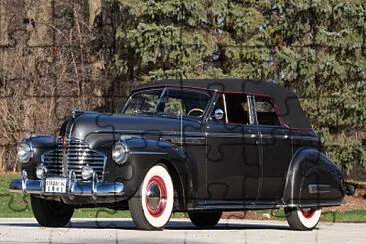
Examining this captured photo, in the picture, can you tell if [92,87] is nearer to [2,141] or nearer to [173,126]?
[2,141]

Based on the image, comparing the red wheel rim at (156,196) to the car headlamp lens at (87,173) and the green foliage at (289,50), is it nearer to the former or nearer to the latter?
the car headlamp lens at (87,173)

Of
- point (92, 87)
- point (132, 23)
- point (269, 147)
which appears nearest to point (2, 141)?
point (92, 87)

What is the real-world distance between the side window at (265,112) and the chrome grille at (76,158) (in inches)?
116

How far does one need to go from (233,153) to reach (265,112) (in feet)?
4.13

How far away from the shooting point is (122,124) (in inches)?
403

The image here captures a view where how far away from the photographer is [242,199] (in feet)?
36.8

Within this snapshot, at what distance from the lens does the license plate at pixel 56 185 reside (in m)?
9.77

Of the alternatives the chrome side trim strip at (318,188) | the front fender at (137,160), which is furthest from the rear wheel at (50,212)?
the chrome side trim strip at (318,188)

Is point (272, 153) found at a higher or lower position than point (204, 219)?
higher

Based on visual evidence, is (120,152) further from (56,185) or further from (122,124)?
(56,185)

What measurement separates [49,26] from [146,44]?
1065cm

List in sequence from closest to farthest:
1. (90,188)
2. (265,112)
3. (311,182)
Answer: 1. (90,188)
2. (311,182)
3. (265,112)

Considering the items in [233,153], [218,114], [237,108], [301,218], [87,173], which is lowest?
[301,218]

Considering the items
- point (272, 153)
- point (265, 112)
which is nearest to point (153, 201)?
→ point (272, 153)
